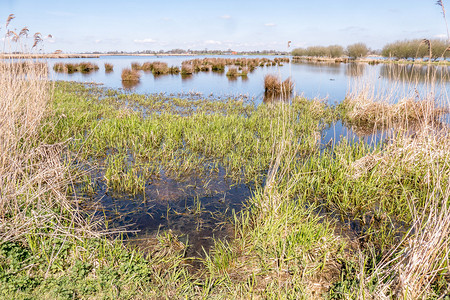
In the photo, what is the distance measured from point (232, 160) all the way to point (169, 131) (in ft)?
8.59

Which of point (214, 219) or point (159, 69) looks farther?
point (159, 69)

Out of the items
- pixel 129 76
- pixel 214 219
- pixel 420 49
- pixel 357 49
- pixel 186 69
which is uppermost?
pixel 357 49

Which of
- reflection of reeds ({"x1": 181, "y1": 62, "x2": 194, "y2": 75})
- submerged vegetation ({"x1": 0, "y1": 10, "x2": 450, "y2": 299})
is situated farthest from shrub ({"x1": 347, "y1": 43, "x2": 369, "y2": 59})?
submerged vegetation ({"x1": 0, "y1": 10, "x2": 450, "y2": 299})

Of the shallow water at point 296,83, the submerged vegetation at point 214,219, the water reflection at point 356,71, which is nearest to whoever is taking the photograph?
the submerged vegetation at point 214,219

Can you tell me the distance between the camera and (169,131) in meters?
8.38

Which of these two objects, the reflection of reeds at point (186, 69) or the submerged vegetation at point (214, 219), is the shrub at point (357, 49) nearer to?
the reflection of reeds at point (186, 69)

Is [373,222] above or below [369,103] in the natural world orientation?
below

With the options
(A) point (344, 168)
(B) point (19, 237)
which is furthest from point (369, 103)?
(B) point (19, 237)

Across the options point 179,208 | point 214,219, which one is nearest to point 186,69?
point 179,208

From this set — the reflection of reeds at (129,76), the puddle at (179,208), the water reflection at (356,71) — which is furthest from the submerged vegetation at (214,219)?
the reflection of reeds at (129,76)

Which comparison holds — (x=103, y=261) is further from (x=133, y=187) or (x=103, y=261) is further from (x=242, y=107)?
(x=242, y=107)

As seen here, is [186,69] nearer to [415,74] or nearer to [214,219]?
[415,74]

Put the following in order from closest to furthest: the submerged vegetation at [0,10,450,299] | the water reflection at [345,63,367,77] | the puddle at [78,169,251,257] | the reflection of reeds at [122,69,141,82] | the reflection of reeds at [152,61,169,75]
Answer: the submerged vegetation at [0,10,450,299]
the puddle at [78,169,251,257]
the water reflection at [345,63,367,77]
the reflection of reeds at [122,69,141,82]
the reflection of reeds at [152,61,169,75]

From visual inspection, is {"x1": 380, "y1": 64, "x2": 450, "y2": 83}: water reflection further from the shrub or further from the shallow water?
the shrub
